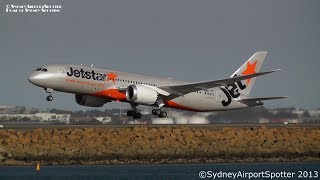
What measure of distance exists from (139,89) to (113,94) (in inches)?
81.9

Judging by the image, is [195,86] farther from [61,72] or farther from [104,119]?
[104,119]

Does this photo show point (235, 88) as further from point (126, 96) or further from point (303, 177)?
point (303, 177)

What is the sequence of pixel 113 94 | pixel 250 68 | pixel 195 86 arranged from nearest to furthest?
pixel 113 94 < pixel 195 86 < pixel 250 68

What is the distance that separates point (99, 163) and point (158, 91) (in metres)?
18.3

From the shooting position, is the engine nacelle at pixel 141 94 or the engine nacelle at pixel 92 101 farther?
the engine nacelle at pixel 92 101

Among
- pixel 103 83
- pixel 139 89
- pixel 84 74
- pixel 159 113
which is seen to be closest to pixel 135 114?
pixel 159 113

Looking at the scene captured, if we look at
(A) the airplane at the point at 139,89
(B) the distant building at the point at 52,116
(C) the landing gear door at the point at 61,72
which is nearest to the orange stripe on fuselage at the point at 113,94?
(A) the airplane at the point at 139,89

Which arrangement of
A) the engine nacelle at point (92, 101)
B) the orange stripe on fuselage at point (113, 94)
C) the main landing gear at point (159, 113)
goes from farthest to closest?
the main landing gear at point (159, 113), the engine nacelle at point (92, 101), the orange stripe on fuselage at point (113, 94)

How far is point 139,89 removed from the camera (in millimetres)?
67125

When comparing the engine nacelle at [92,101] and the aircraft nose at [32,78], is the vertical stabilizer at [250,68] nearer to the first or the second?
the engine nacelle at [92,101]

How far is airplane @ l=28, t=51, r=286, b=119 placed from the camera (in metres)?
65.1

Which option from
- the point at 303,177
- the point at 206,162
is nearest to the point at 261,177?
the point at 303,177

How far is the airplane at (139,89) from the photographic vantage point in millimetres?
65125

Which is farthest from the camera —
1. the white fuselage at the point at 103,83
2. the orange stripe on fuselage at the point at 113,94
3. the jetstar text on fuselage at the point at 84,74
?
the orange stripe on fuselage at the point at 113,94
